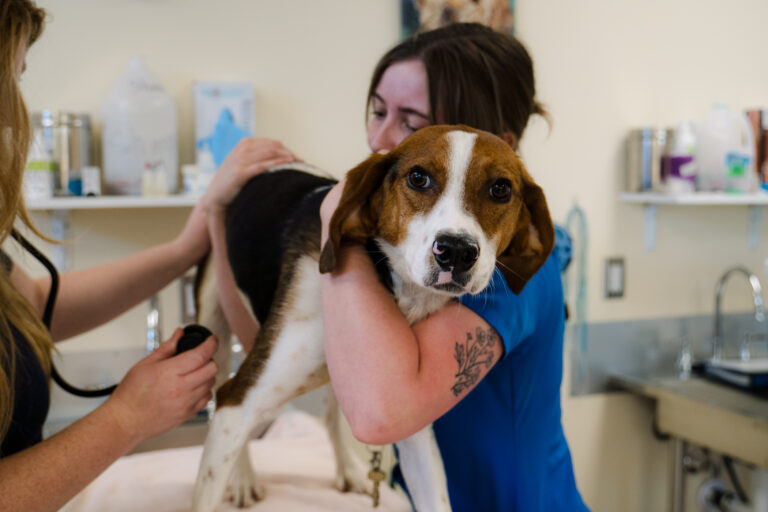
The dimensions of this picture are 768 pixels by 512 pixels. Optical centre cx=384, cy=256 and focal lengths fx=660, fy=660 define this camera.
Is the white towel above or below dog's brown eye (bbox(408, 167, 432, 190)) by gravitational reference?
below

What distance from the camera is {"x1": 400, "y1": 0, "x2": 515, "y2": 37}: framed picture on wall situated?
2.28m

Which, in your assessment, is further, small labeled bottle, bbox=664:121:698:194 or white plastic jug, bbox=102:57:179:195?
small labeled bottle, bbox=664:121:698:194

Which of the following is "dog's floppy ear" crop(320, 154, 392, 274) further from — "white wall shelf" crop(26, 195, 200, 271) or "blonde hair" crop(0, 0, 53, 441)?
"white wall shelf" crop(26, 195, 200, 271)

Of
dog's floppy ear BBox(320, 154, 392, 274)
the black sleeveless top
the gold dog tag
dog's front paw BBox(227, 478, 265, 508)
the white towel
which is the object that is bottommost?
the white towel

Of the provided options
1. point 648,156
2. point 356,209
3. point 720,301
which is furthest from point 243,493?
point 720,301

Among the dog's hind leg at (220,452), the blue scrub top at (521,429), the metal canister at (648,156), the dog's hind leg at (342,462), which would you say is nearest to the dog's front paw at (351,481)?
the dog's hind leg at (342,462)

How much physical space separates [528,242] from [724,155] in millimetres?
2082

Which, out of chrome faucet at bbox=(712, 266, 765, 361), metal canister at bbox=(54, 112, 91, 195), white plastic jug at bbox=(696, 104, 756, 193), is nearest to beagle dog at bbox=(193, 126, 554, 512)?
metal canister at bbox=(54, 112, 91, 195)

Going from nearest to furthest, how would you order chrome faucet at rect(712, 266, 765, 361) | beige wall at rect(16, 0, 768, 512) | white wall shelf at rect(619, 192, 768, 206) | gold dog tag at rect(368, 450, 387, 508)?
1. gold dog tag at rect(368, 450, 387, 508)
2. beige wall at rect(16, 0, 768, 512)
3. white wall shelf at rect(619, 192, 768, 206)
4. chrome faucet at rect(712, 266, 765, 361)

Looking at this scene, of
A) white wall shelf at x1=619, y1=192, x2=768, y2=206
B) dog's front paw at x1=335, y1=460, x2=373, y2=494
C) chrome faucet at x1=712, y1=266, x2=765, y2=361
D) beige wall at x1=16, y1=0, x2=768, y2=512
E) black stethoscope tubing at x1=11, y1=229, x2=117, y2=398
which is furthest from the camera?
chrome faucet at x1=712, y1=266, x2=765, y2=361

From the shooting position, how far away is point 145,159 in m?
1.94

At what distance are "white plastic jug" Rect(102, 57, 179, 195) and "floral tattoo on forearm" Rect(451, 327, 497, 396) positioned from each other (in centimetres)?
136

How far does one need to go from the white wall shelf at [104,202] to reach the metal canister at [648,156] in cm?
171

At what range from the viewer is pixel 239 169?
1228 mm
